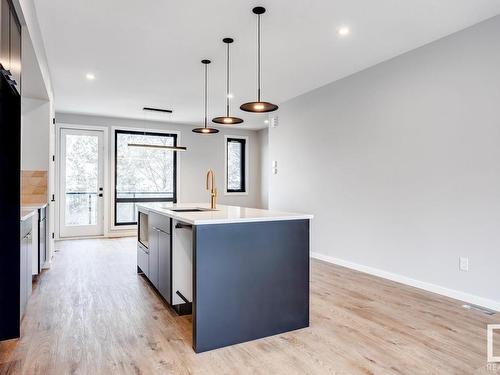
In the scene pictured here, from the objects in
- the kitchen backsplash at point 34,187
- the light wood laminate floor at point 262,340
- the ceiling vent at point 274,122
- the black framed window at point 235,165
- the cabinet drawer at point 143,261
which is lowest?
the light wood laminate floor at point 262,340

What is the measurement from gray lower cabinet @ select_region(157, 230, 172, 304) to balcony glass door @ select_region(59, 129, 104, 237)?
468cm

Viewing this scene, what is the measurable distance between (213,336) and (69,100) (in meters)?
5.36

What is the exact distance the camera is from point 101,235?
736 cm

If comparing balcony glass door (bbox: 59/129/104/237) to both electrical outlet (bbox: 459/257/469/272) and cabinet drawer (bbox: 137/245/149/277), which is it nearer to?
cabinet drawer (bbox: 137/245/149/277)

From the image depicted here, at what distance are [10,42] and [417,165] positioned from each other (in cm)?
382

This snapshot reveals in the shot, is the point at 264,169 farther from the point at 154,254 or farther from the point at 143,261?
the point at 154,254

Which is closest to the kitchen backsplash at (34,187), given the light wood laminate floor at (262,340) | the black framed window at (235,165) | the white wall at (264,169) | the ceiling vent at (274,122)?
A: the light wood laminate floor at (262,340)

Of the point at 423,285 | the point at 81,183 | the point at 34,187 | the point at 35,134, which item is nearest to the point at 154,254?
the point at 34,187

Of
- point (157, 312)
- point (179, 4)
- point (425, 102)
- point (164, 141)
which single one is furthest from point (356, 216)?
point (164, 141)

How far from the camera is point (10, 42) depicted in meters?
2.26

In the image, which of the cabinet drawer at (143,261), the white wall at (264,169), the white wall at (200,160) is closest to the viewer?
the cabinet drawer at (143,261)

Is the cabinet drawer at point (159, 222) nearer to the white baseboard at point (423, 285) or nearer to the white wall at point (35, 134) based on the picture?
the white wall at point (35, 134)

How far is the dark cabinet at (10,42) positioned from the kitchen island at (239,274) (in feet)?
4.83

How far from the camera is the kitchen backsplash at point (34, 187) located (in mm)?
4430
